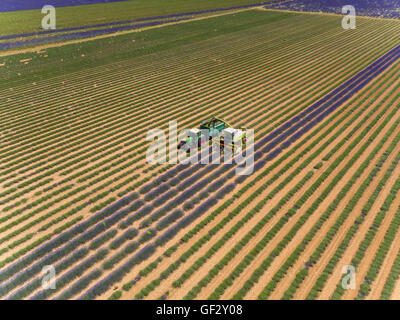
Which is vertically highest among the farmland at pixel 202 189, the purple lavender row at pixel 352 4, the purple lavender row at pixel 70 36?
the purple lavender row at pixel 352 4

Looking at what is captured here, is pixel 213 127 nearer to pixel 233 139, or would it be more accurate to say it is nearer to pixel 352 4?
pixel 233 139

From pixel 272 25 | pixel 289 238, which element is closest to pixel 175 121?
pixel 289 238

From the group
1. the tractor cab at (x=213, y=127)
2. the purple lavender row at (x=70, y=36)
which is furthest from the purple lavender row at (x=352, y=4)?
the tractor cab at (x=213, y=127)

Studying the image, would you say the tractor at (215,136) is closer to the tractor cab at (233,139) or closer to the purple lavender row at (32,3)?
the tractor cab at (233,139)

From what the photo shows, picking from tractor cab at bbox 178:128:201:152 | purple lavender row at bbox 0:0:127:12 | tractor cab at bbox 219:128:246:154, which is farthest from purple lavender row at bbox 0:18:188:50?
tractor cab at bbox 219:128:246:154

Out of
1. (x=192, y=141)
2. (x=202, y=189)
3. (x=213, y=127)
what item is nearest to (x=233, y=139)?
(x=213, y=127)
